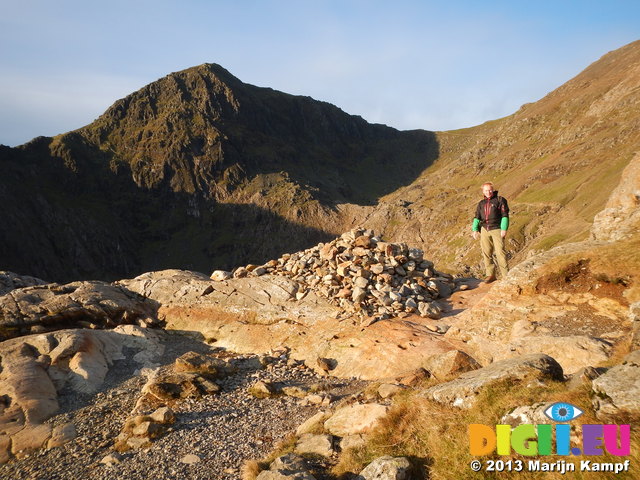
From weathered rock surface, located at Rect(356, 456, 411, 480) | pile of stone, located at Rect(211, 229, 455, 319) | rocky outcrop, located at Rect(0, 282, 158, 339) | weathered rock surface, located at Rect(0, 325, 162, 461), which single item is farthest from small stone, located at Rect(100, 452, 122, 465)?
rocky outcrop, located at Rect(0, 282, 158, 339)

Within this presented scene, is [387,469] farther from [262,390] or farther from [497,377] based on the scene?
[262,390]

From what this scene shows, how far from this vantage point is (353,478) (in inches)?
285

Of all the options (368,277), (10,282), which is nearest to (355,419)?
(368,277)

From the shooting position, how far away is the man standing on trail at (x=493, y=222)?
57.4 feet

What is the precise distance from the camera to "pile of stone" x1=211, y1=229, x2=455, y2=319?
18609 mm

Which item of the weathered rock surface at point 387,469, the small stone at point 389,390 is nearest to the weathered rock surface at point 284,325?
the small stone at point 389,390

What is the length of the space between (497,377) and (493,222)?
438 inches

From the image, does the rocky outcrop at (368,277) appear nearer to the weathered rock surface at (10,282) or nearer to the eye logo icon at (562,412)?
the eye logo icon at (562,412)

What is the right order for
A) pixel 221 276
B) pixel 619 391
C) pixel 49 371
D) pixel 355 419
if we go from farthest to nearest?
pixel 221 276, pixel 49 371, pixel 355 419, pixel 619 391

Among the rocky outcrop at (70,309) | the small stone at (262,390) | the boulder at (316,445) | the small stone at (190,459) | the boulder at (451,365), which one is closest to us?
the boulder at (316,445)

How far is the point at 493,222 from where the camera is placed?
1780 centimetres

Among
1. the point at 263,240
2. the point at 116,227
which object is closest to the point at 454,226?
the point at 263,240

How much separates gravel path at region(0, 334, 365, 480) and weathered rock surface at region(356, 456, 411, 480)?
11.0 feet

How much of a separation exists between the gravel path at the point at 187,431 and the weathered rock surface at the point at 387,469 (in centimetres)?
336
